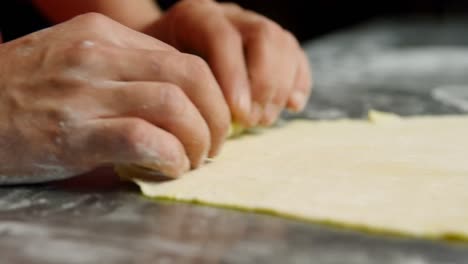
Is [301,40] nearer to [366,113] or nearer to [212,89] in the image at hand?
[366,113]

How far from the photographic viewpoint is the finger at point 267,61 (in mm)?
864

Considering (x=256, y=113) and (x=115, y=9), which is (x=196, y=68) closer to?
(x=256, y=113)

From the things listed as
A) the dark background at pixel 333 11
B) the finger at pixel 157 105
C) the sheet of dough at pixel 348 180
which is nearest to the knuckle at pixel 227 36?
the sheet of dough at pixel 348 180

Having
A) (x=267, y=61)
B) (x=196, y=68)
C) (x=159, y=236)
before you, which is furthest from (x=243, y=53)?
(x=159, y=236)

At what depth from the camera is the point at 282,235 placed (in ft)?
1.69

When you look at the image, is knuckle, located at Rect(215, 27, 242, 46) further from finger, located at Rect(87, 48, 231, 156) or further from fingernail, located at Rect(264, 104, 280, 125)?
finger, located at Rect(87, 48, 231, 156)

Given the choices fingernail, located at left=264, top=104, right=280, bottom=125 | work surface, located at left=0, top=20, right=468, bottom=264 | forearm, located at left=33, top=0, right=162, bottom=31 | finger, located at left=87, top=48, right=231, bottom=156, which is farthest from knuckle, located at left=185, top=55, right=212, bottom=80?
forearm, located at left=33, top=0, right=162, bottom=31

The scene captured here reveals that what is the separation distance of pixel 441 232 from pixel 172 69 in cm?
28

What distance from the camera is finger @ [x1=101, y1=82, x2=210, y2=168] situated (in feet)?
2.01

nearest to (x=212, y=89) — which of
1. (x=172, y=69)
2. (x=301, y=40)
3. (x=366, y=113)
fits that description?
(x=172, y=69)

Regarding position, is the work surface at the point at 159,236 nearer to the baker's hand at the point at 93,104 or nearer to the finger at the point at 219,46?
the baker's hand at the point at 93,104

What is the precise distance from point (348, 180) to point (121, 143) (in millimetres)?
208

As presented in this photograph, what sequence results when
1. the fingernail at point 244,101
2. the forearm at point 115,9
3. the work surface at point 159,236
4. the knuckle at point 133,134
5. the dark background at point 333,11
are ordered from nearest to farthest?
the work surface at point 159,236 < the knuckle at point 133,134 < the fingernail at point 244,101 < the forearm at point 115,9 < the dark background at point 333,11

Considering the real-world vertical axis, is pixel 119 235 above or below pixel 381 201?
below
